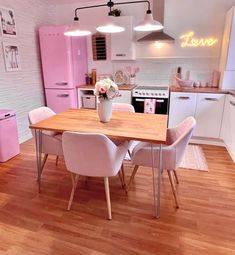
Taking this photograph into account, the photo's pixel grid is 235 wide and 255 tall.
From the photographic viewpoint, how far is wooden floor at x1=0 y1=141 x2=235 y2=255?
1572mm

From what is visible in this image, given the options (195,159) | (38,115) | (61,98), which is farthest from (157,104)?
(38,115)

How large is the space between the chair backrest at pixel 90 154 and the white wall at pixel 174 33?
2609mm

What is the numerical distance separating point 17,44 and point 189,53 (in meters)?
2.87

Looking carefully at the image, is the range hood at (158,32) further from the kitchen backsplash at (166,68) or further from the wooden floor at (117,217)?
the wooden floor at (117,217)

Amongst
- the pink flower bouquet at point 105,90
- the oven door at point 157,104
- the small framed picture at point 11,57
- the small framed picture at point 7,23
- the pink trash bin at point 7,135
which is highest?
the small framed picture at point 7,23

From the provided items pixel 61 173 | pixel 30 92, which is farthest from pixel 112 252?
pixel 30 92

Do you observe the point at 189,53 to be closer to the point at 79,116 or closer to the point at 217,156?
the point at 217,156

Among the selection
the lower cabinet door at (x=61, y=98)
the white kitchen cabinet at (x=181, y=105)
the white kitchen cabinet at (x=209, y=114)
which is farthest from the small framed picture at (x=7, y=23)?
the white kitchen cabinet at (x=209, y=114)

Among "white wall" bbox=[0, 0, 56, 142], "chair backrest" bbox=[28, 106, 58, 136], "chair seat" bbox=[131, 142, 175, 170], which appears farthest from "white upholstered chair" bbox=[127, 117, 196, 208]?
"white wall" bbox=[0, 0, 56, 142]

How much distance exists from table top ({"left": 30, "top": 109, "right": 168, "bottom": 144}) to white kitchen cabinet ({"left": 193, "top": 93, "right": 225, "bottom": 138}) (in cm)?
135

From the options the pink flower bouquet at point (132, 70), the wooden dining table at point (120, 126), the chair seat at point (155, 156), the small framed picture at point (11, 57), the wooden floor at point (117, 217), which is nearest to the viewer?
the wooden floor at point (117, 217)

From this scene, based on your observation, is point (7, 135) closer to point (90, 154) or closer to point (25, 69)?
point (25, 69)

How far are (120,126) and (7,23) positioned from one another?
256 cm

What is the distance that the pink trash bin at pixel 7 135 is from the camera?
9.20 ft
